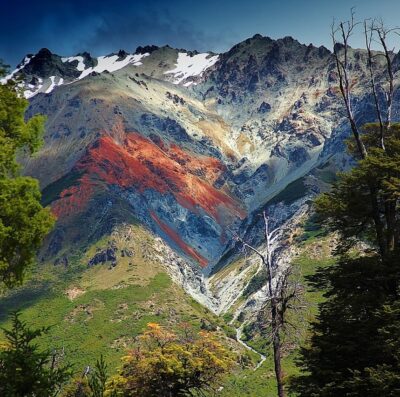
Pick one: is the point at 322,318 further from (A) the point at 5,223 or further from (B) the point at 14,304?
(B) the point at 14,304

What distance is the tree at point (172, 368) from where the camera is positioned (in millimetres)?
38469

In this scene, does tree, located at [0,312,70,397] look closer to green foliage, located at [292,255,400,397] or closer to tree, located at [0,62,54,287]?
tree, located at [0,62,54,287]

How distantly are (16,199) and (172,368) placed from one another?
24.8 metres

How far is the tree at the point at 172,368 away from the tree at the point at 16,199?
21.4 meters

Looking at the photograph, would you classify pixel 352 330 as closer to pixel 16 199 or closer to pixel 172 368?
pixel 172 368

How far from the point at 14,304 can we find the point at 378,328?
602ft

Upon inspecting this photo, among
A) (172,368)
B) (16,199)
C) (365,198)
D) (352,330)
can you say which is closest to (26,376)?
(16,199)

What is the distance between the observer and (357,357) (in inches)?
1053

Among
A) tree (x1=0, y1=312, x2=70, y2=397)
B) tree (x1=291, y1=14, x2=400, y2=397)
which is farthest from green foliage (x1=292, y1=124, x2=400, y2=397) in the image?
tree (x1=0, y1=312, x2=70, y2=397)

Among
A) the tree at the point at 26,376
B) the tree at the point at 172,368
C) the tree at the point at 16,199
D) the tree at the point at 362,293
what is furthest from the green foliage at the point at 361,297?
the tree at the point at 16,199

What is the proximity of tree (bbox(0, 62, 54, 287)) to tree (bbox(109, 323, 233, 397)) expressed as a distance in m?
21.4

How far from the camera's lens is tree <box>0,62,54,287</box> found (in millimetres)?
18391

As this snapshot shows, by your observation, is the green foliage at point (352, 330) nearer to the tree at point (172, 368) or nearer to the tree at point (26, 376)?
the tree at point (172, 368)

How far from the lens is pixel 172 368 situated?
3869cm
